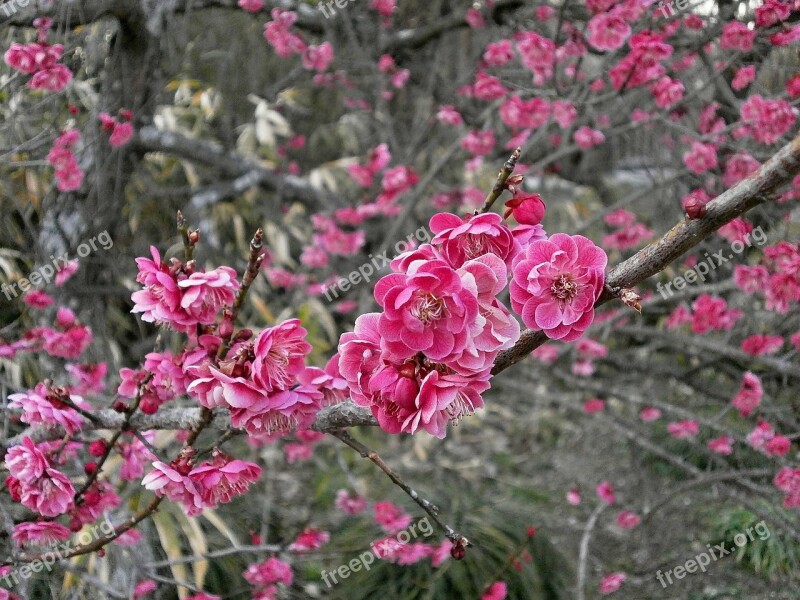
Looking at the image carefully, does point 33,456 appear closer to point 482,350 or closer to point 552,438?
point 482,350

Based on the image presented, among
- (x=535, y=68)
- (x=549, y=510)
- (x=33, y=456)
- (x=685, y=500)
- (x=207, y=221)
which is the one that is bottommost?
(x=685, y=500)

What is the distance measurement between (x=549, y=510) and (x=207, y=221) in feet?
8.40

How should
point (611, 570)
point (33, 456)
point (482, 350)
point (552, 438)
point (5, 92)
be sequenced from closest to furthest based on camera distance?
point (482, 350)
point (33, 456)
point (5, 92)
point (611, 570)
point (552, 438)

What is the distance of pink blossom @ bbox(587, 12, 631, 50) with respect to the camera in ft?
7.17

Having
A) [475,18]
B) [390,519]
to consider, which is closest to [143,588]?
[390,519]

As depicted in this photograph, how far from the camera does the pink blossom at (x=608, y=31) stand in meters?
2.19

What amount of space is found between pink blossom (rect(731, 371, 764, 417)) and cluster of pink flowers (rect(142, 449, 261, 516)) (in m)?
1.86

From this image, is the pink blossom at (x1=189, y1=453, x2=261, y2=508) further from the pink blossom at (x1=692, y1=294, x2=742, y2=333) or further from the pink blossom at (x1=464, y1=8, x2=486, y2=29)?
the pink blossom at (x1=464, y1=8, x2=486, y2=29)

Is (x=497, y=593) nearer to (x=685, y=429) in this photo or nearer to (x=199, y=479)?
(x=685, y=429)

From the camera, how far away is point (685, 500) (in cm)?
339

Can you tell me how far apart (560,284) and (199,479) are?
60 centimetres

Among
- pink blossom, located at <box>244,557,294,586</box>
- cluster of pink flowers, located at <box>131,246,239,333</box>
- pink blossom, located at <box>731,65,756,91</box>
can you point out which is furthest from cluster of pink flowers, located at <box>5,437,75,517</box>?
pink blossom, located at <box>731,65,756,91</box>

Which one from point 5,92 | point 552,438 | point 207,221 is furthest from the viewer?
point 552,438

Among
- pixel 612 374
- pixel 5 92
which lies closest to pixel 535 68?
pixel 612 374
